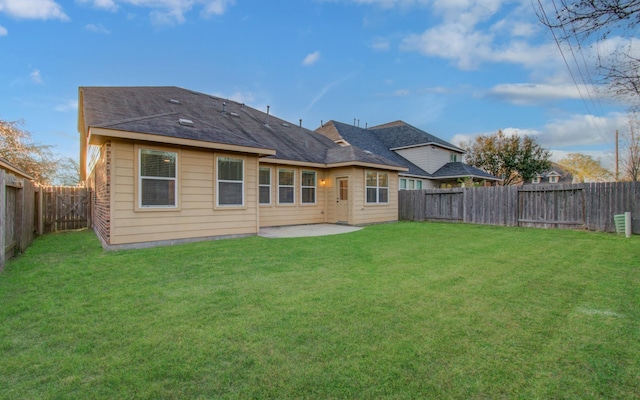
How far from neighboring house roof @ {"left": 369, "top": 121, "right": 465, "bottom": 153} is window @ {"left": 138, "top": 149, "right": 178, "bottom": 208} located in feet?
58.1

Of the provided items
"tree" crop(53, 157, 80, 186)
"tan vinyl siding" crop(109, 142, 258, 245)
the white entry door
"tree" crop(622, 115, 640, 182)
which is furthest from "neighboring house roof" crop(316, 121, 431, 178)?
"tree" crop(53, 157, 80, 186)

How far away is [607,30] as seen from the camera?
3.57 meters

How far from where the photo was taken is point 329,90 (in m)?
19.1

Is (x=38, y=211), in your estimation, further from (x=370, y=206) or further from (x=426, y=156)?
(x=426, y=156)

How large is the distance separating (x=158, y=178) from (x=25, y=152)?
15006 mm

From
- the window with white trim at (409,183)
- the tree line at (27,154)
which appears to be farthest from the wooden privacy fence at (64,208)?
the window with white trim at (409,183)

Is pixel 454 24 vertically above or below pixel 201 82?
below

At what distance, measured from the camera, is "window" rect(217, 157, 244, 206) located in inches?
340

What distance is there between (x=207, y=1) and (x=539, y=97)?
48.0 feet

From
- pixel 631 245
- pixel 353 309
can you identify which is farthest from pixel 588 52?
pixel 631 245

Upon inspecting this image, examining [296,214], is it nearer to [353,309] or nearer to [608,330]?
[353,309]

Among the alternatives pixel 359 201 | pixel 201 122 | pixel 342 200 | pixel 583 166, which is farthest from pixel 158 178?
pixel 583 166

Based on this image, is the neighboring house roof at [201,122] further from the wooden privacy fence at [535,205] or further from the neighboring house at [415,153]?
the neighboring house at [415,153]

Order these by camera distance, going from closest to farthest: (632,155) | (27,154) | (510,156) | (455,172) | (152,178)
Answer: (152,178) < (27,154) < (455,172) < (632,155) < (510,156)
